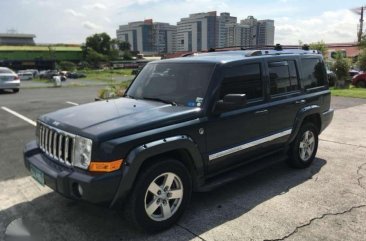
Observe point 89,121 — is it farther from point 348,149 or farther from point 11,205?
point 348,149

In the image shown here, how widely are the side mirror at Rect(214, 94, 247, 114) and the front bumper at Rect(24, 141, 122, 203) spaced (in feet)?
4.64

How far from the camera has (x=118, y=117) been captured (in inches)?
151

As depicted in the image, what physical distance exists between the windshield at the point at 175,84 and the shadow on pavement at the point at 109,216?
49.5 inches

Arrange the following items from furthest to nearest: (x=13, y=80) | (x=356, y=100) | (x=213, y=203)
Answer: (x=13, y=80), (x=356, y=100), (x=213, y=203)

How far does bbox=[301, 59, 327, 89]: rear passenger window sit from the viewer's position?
573 cm

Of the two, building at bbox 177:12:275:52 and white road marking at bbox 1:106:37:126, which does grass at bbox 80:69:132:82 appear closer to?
building at bbox 177:12:275:52

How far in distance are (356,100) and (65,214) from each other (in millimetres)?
12957

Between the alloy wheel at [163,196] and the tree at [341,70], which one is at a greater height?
the tree at [341,70]

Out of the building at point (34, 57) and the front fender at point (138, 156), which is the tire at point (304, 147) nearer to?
the front fender at point (138, 156)

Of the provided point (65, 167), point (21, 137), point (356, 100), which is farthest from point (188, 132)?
point (356, 100)

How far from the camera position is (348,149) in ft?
22.7

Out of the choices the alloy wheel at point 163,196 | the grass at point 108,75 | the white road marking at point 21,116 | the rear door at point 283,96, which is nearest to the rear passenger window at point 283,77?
the rear door at point 283,96

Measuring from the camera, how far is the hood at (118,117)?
351 centimetres

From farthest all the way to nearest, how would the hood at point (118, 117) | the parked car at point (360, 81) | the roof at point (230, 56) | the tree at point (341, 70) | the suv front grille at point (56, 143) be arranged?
1. the parked car at point (360, 81)
2. the tree at point (341, 70)
3. the roof at point (230, 56)
4. the suv front grille at point (56, 143)
5. the hood at point (118, 117)
